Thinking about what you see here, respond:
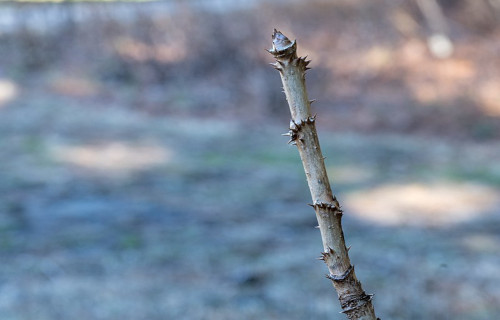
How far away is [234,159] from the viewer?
8234 mm

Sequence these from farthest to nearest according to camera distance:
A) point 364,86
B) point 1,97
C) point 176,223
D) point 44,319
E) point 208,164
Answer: point 364,86 → point 1,97 → point 208,164 → point 176,223 → point 44,319

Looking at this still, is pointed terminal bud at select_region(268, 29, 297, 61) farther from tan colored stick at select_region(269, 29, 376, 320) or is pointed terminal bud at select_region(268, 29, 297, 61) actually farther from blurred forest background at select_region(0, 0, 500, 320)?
blurred forest background at select_region(0, 0, 500, 320)

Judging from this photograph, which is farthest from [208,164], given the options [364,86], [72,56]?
[72,56]

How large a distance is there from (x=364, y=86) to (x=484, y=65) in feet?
7.50

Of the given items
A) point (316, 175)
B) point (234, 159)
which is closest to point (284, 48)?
point (316, 175)

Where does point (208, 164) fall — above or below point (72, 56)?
below

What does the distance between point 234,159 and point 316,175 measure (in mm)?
7286

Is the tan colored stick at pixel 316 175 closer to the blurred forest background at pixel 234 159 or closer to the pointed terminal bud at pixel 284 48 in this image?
the pointed terminal bud at pixel 284 48

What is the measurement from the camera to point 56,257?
4.95m

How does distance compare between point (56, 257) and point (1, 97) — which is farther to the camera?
point (1, 97)

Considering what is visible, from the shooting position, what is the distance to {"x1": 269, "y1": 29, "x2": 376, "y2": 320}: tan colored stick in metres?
0.91

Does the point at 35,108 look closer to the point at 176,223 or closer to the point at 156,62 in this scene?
the point at 156,62

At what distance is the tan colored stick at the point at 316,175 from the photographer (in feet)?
2.99

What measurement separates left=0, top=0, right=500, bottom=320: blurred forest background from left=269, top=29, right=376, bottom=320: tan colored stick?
9.64 ft
